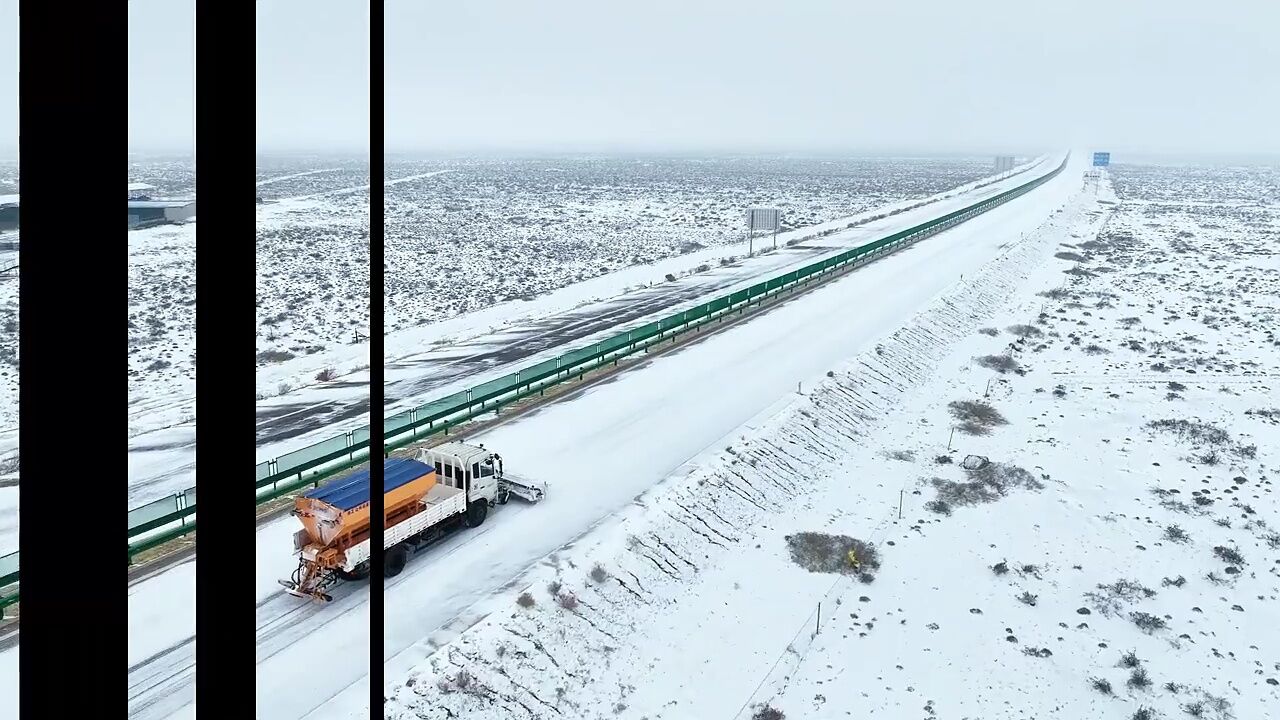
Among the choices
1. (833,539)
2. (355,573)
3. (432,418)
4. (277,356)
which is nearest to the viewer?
(355,573)

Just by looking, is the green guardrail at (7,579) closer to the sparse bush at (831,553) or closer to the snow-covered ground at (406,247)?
the snow-covered ground at (406,247)

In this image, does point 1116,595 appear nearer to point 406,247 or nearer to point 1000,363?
point 1000,363

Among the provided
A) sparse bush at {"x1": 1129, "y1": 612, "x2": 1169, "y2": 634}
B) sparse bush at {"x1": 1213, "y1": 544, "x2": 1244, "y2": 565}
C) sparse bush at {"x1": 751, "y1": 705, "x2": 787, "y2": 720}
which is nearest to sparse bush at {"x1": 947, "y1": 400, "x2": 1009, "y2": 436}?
sparse bush at {"x1": 1213, "y1": 544, "x2": 1244, "y2": 565}

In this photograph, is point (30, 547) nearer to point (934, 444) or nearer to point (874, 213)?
point (934, 444)

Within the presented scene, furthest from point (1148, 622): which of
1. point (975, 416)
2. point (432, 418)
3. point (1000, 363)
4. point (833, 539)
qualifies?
point (1000, 363)

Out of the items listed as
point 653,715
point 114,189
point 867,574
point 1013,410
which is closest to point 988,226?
point 1013,410

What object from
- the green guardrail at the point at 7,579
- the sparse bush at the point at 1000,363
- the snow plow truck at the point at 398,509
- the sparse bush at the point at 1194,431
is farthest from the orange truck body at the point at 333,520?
the sparse bush at the point at 1000,363
